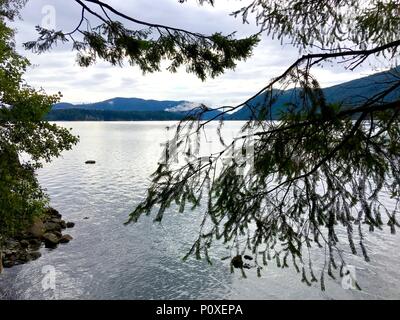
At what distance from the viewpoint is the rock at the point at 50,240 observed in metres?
27.0

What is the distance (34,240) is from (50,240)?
1.39 m

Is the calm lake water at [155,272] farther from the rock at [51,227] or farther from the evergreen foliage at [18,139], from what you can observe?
the evergreen foliage at [18,139]

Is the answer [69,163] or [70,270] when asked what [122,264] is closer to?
[70,270]

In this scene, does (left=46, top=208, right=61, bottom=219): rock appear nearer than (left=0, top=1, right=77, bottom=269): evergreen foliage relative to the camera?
No

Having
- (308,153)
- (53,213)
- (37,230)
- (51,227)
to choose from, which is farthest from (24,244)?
(308,153)

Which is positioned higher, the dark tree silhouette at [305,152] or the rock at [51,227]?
the dark tree silhouette at [305,152]

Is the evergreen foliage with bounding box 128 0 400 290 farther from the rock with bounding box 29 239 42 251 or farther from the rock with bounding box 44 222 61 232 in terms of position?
the rock with bounding box 44 222 61 232

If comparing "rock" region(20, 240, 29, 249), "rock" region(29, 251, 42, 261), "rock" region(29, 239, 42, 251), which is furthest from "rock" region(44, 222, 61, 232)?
"rock" region(29, 251, 42, 261)

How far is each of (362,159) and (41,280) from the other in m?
20.3

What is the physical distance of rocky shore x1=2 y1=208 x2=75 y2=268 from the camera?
24125mm

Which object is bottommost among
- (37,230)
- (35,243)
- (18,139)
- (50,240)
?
(35,243)

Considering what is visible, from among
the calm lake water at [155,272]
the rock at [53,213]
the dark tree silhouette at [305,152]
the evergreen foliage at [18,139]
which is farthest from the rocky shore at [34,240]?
the dark tree silhouette at [305,152]

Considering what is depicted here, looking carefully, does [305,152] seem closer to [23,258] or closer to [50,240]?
[23,258]

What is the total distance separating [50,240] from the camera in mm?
27141
